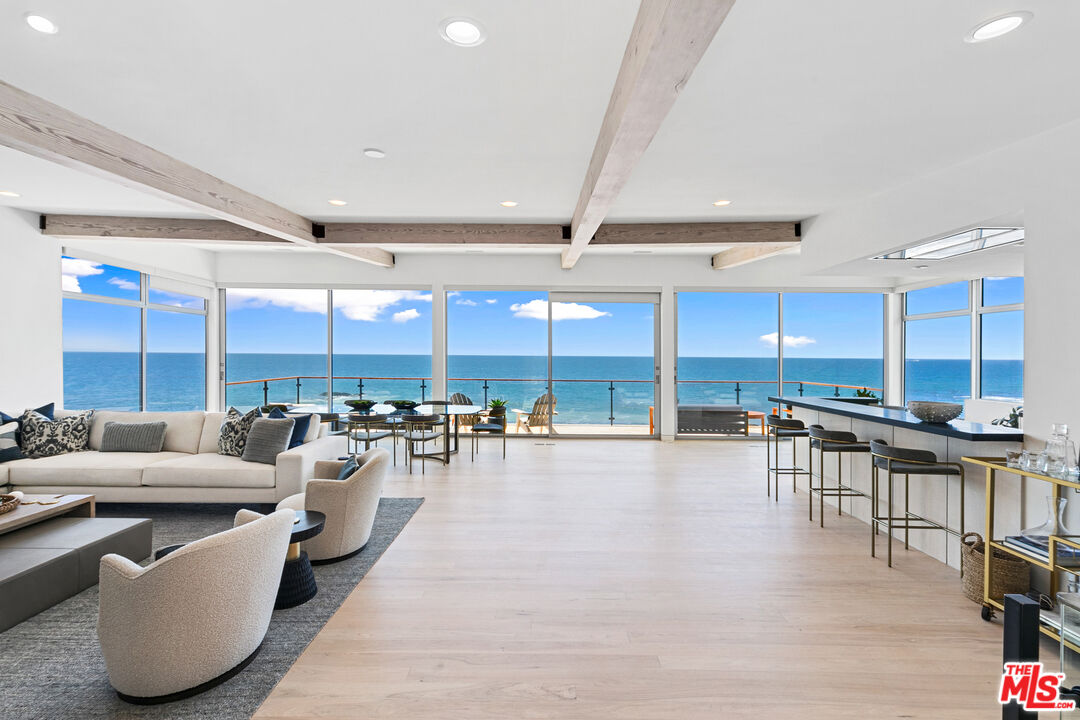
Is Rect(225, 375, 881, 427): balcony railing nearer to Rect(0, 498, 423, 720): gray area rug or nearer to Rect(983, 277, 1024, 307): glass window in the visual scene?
Rect(983, 277, 1024, 307): glass window

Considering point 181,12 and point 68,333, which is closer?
point 181,12

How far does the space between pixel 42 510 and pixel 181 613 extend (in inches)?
79.7

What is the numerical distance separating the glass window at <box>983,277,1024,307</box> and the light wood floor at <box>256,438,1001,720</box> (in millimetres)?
3838

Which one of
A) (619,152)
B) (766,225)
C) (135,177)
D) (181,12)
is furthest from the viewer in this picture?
(766,225)

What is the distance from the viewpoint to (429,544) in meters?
3.45

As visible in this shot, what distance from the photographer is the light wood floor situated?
191 cm

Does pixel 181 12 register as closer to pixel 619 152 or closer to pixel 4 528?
pixel 619 152

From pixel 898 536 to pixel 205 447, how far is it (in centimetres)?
575

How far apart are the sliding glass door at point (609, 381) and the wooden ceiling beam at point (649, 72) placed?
176 inches

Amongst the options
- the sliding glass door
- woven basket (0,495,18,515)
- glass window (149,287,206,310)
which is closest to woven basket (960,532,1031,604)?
the sliding glass door

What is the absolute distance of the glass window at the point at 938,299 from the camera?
6.35 metres

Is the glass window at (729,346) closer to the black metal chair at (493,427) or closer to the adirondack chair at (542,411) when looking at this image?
the adirondack chair at (542,411)

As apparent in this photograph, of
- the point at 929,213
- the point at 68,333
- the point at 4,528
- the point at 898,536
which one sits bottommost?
the point at 898,536

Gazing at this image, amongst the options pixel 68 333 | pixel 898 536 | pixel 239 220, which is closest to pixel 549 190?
pixel 239 220
